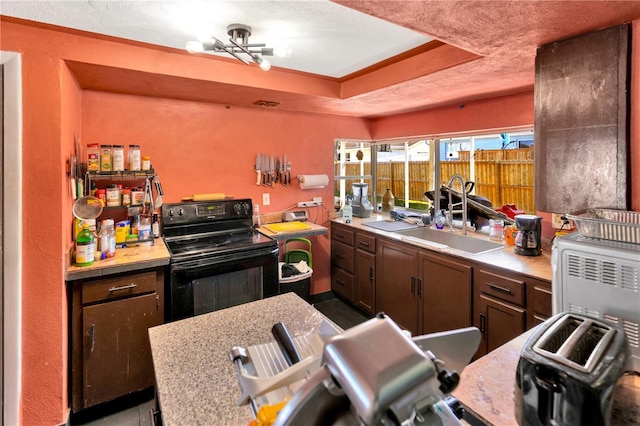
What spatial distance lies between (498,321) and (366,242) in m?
1.34

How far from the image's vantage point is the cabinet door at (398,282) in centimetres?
270

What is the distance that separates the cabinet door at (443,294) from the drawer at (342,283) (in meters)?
0.93

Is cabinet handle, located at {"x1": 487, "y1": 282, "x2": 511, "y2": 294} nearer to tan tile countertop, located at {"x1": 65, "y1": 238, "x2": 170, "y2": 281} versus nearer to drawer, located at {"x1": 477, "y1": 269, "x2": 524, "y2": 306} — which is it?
drawer, located at {"x1": 477, "y1": 269, "x2": 524, "y2": 306}

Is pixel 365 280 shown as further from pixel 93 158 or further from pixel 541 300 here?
pixel 93 158

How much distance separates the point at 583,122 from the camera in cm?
149

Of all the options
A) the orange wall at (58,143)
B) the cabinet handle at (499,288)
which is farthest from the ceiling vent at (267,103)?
the cabinet handle at (499,288)

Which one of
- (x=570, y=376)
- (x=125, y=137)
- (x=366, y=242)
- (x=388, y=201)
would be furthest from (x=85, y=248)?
(x=388, y=201)

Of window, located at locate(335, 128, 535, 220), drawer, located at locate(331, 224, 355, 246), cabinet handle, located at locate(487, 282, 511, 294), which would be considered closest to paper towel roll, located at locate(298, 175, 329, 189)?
window, located at locate(335, 128, 535, 220)

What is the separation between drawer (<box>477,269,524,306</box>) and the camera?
6.37 ft

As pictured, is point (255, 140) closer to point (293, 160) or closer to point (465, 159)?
point (293, 160)

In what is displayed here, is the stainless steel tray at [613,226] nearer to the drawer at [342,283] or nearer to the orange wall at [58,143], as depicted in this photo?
the orange wall at [58,143]

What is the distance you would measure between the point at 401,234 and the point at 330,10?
1939mm

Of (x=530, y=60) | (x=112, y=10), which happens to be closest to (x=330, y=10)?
(x=112, y=10)

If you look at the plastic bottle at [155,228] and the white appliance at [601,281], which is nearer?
the white appliance at [601,281]
